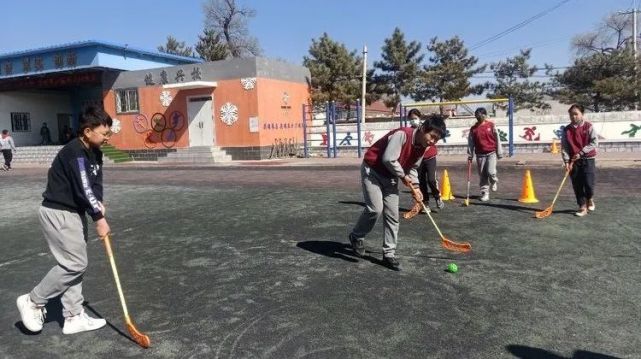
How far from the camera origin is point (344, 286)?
15.3ft

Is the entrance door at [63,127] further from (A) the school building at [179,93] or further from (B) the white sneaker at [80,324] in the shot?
(B) the white sneaker at [80,324]

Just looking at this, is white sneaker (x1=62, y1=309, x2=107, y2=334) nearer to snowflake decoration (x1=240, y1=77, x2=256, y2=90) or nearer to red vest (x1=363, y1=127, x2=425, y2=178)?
red vest (x1=363, y1=127, x2=425, y2=178)

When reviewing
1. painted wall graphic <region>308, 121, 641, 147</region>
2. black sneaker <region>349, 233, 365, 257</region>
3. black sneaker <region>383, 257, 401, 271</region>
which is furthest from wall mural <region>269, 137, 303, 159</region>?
black sneaker <region>383, 257, 401, 271</region>

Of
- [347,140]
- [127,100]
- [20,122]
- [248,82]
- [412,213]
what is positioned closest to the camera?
[412,213]

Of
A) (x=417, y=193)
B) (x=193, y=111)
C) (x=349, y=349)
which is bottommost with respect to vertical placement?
(x=349, y=349)

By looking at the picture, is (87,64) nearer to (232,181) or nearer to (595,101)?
(232,181)

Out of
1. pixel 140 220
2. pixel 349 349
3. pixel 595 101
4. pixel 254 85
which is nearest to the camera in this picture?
pixel 349 349

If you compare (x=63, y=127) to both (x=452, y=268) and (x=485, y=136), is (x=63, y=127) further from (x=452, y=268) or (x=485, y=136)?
(x=452, y=268)

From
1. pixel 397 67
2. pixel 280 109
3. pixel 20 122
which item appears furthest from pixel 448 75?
pixel 20 122

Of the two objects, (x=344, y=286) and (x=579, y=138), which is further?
(x=579, y=138)

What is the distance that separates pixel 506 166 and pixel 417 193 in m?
10.9

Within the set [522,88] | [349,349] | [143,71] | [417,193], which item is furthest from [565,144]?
[522,88]

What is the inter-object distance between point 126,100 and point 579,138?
21.8m

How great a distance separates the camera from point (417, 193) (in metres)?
5.15
